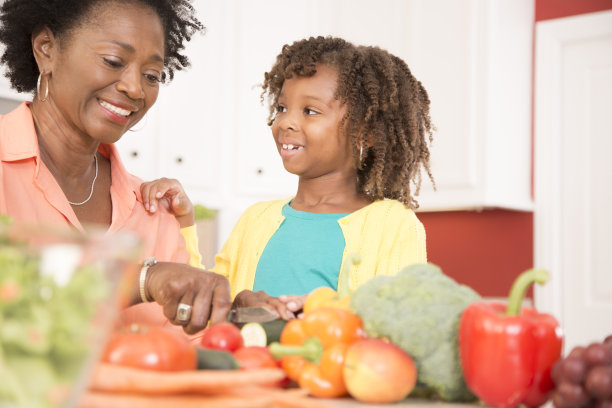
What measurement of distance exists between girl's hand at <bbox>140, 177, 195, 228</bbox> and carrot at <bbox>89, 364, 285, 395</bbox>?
3.58 feet

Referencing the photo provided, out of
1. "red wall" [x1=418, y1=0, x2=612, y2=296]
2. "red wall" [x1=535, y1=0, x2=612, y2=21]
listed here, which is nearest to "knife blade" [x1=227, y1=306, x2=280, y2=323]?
"red wall" [x1=418, y1=0, x2=612, y2=296]

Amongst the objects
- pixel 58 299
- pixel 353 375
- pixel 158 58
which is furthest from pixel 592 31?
pixel 58 299

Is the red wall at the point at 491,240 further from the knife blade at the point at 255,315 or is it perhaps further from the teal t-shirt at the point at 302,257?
the knife blade at the point at 255,315

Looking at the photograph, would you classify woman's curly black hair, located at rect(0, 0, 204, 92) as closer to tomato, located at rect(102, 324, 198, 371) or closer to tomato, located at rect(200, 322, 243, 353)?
tomato, located at rect(200, 322, 243, 353)

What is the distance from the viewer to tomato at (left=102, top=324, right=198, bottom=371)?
2.07 feet

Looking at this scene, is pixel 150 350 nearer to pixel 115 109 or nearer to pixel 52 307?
pixel 52 307

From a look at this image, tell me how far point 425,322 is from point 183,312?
454 millimetres

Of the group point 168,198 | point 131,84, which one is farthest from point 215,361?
point 168,198

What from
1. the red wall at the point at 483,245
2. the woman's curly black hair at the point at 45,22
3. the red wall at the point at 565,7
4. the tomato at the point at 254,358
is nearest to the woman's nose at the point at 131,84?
the woman's curly black hair at the point at 45,22

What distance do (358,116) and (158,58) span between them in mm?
638

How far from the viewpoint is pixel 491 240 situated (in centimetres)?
393

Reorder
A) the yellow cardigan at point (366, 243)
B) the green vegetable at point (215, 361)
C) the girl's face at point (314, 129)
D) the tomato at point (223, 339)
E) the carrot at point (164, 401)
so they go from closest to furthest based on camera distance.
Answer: the carrot at point (164, 401), the green vegetable at point (215, 361), the tomato at point (223, 339), the yellow cardigan at point (366, 243), the girl's face at point (314, 129)

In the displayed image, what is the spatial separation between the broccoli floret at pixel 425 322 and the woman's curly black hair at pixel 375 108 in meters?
1.13

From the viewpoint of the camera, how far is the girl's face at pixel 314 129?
6.29 feet
